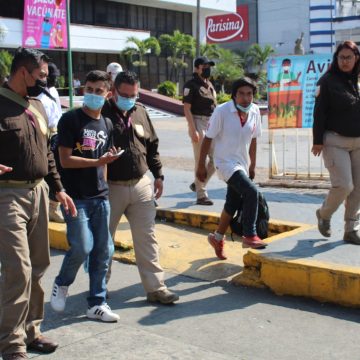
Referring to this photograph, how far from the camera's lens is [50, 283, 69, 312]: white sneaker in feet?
14.7

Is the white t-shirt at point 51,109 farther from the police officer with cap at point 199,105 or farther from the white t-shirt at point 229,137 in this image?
the police officer with cap at point 199,105

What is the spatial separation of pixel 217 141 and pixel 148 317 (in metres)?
1.90

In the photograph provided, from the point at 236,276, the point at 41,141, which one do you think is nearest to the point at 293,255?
the point at 236,276

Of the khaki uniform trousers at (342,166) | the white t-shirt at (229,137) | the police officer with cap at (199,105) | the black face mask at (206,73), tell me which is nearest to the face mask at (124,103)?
the white t-shirt at (229,137)

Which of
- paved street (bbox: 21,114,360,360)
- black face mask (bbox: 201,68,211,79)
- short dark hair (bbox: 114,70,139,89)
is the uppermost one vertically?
black face mask (bbox: 201,68,211,79)

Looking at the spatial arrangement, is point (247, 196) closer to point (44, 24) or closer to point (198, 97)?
point (198, 97)

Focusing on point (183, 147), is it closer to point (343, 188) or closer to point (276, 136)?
point (276, 136)

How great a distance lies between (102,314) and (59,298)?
0.35m

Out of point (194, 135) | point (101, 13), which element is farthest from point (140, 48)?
point (194, 135)

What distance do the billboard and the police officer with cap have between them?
44203mm

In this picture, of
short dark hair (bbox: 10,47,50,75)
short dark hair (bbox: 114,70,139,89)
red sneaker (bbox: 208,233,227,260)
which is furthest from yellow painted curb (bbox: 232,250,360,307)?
short dark hair (bbox: 10,47,50,75)

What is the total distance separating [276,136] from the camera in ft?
60.0

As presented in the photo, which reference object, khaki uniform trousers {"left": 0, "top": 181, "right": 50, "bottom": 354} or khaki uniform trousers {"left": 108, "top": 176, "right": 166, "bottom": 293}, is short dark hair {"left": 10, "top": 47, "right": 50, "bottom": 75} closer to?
khaki uniform trousers {"left": 0, "top": 181, "right": 50, "bottom": 354}

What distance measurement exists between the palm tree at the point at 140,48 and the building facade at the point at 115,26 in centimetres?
56
